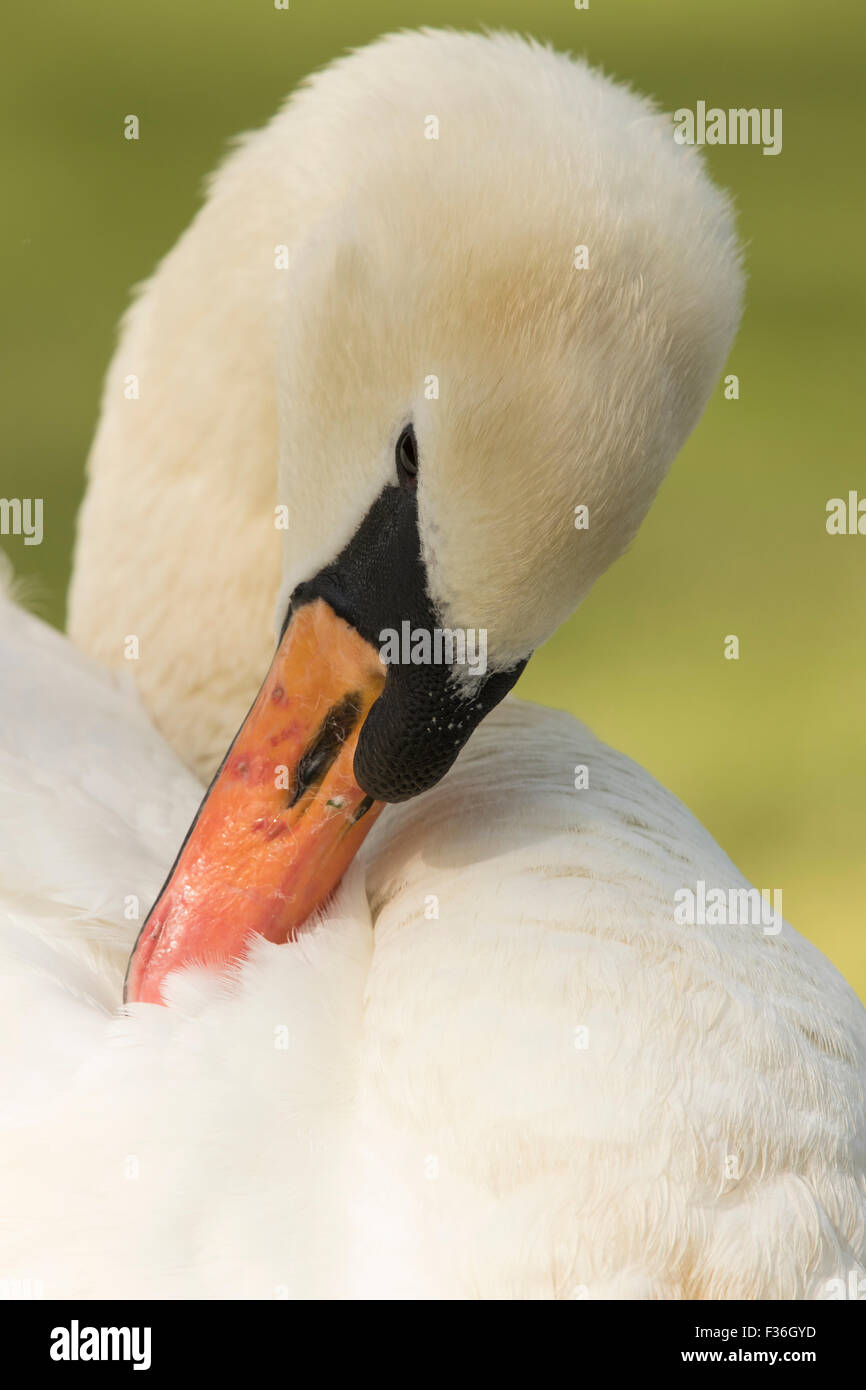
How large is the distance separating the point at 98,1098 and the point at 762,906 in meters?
0.51

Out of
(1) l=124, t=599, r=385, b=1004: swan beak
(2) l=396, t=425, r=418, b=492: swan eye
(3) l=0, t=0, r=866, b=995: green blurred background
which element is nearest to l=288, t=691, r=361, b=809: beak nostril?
(1) l=124, t=599, r=385, b=1004: swan beak

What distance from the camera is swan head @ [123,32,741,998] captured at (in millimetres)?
1030

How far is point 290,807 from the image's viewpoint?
1.16 metres

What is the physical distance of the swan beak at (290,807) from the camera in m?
1.14

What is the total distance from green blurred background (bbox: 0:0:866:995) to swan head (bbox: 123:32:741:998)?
137 cm

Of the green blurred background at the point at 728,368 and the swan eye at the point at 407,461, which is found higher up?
the green blurred background at the point at 728,368

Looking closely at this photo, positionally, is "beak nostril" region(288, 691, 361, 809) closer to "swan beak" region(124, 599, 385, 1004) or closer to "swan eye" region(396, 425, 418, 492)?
"swan beak" region(124, 599, 385, 1004)

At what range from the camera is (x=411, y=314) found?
1093mm

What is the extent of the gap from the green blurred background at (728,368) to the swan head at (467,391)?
1366 millimetres

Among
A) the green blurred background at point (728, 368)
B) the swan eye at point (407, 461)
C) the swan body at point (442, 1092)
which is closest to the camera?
the swan body at point (442, 1092)

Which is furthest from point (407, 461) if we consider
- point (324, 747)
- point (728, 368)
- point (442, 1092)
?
point (728, 368)

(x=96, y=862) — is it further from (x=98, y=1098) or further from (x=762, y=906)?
(x=762, y=906)

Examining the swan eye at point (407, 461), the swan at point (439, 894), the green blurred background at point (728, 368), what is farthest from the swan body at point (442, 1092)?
the green blurred background at point (728, 368)

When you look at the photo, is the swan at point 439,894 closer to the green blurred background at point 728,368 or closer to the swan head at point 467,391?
the swan head at point 467,391
